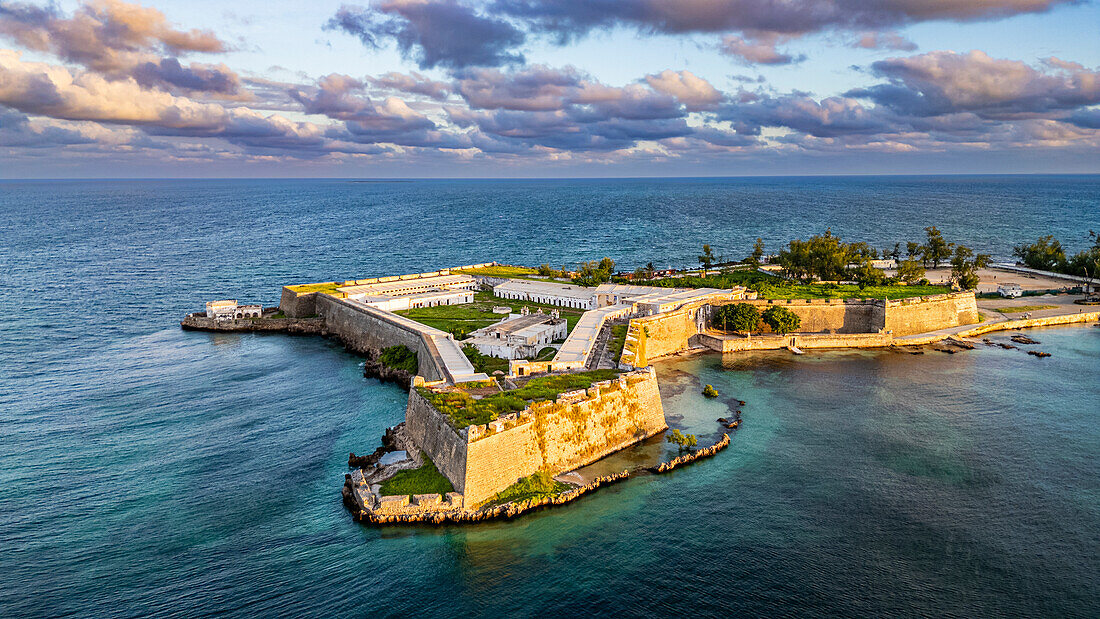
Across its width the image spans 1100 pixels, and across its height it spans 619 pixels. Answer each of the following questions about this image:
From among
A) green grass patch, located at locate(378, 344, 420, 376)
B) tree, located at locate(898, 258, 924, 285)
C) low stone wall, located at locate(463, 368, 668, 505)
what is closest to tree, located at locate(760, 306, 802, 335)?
tree, located at locate(898, 258, 924, 285)

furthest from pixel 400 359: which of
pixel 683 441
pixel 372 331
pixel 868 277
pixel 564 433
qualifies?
pixel 868 277

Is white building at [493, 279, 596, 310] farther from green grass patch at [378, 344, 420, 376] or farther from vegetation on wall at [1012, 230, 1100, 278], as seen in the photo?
vegetation on wall at [1012, 230, 1100, 278]

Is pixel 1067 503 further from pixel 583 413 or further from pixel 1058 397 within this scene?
pixel 583 413

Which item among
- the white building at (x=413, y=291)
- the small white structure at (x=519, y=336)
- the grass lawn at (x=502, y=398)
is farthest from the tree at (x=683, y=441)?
the white building at (x=413, y=291)

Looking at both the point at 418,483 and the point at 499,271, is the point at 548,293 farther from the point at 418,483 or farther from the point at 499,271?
the point at 418,483

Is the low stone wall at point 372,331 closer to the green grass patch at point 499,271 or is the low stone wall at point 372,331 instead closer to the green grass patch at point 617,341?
the green grass patch at point 617,341

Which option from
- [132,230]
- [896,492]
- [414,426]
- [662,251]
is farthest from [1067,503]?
[132,230]
